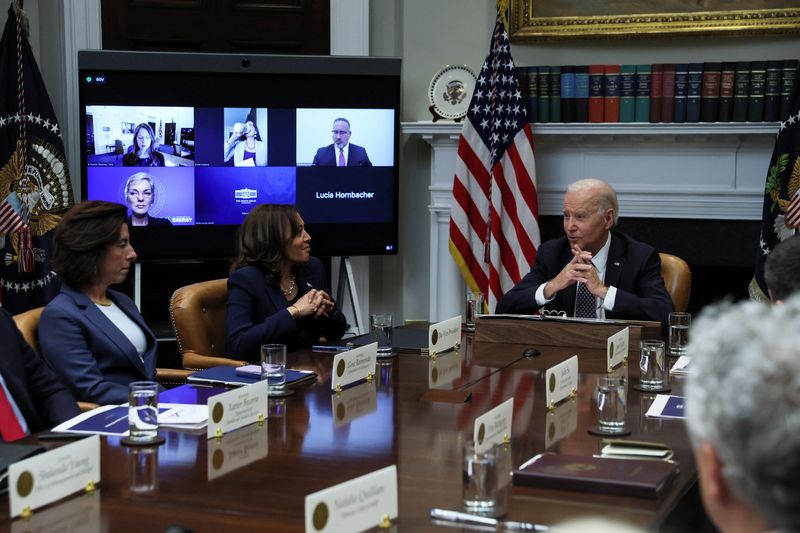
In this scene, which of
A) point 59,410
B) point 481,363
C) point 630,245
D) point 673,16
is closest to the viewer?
point 59,410

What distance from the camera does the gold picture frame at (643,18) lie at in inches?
221

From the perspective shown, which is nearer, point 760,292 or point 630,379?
point 630,379

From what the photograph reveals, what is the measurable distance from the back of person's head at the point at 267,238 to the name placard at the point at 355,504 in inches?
87.7

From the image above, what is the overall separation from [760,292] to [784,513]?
4.87 meters

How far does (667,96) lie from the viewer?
223 inches

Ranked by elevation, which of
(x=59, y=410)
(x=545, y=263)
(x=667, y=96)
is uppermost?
(x=667, y=96)

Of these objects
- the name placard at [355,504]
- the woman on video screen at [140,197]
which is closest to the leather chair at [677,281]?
the woman on video screen at [140,197]

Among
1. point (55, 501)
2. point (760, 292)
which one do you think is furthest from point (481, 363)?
point (760, 292)

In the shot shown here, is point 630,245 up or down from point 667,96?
down

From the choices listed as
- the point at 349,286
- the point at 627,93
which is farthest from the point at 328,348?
the point at 627,93

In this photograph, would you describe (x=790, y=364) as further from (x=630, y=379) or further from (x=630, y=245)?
(x=630, y=245)

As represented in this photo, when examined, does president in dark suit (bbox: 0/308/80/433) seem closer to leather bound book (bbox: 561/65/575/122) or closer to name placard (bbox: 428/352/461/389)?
name placard (bbox: 428/352/461/389)

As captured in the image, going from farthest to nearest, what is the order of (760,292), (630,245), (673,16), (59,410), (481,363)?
(673,16) < (760,292) < (630,245) < (481,363) < (59,410)

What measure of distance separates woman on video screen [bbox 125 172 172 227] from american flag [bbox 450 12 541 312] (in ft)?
5.33
